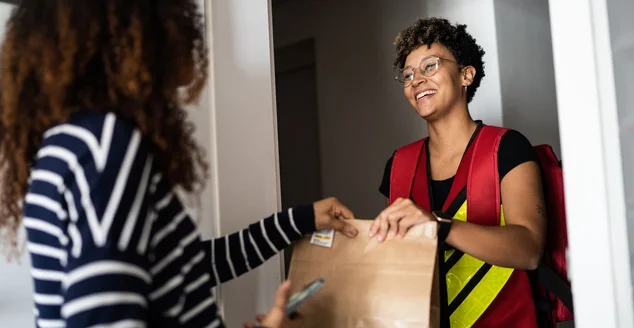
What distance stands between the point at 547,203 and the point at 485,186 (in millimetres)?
177

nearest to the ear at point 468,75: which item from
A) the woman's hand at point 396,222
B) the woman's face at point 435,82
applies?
the woman's face at point 435,82

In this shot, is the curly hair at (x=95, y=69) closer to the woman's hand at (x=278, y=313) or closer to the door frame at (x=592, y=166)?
the woman's hand at (x=278, y=313)

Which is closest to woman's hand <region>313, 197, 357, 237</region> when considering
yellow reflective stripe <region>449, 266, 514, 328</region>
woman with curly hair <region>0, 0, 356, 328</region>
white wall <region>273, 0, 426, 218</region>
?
woman with curly hair <region>0, 0, 356, 328</region>

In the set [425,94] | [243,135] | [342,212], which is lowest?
[342,212]

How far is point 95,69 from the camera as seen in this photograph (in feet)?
2.06

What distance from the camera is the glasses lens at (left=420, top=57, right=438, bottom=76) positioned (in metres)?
1.33

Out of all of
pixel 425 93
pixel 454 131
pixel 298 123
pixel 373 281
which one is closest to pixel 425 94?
pixel 425 93

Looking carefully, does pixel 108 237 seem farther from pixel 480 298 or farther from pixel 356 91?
pixel 356 91

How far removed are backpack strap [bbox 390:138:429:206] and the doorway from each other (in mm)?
1236

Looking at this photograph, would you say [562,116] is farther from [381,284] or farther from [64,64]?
[64,64]

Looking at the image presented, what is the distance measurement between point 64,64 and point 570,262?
0.84 m

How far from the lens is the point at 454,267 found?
1146mm

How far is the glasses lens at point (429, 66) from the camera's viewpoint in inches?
52.4

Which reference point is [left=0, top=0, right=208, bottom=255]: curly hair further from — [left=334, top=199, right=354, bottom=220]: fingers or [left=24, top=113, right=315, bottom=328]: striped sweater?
[left=334, top=199, right=354, bottom=220]: fingers
